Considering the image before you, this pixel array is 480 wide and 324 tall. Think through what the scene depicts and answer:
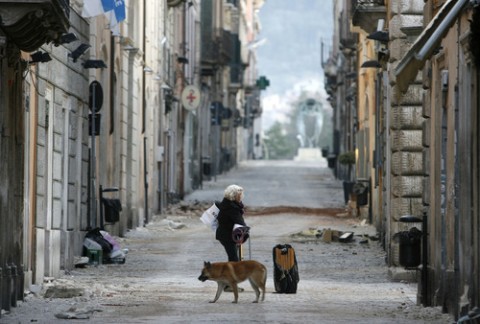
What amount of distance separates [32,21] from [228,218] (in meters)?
5.29

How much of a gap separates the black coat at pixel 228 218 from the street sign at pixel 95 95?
267 inches

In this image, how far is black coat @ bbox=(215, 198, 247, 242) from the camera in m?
25.8

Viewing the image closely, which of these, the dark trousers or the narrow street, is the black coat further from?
the narrow street

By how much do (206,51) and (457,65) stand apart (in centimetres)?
5506

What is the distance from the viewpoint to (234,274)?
2338 centimetres

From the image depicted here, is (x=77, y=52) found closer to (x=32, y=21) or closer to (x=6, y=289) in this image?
(x=32, y=21)

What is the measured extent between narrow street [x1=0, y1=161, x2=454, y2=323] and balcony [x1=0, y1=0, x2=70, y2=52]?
3.18 metres

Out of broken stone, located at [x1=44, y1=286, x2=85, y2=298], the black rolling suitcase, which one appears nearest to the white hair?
the black rolling suitcase

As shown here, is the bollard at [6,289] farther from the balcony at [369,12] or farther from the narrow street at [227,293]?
the balcony at [369,12]

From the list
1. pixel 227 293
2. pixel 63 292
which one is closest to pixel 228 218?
pixel 227 293

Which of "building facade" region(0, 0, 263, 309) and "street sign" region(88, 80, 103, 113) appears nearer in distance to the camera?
"building facade" region(0, 0, 263, 309)

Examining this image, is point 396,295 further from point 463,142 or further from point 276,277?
point 463,142

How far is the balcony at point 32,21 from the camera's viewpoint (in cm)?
2131

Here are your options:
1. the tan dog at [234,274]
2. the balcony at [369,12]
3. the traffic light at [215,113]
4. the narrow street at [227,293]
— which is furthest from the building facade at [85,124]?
the traffic light at [215,113]
